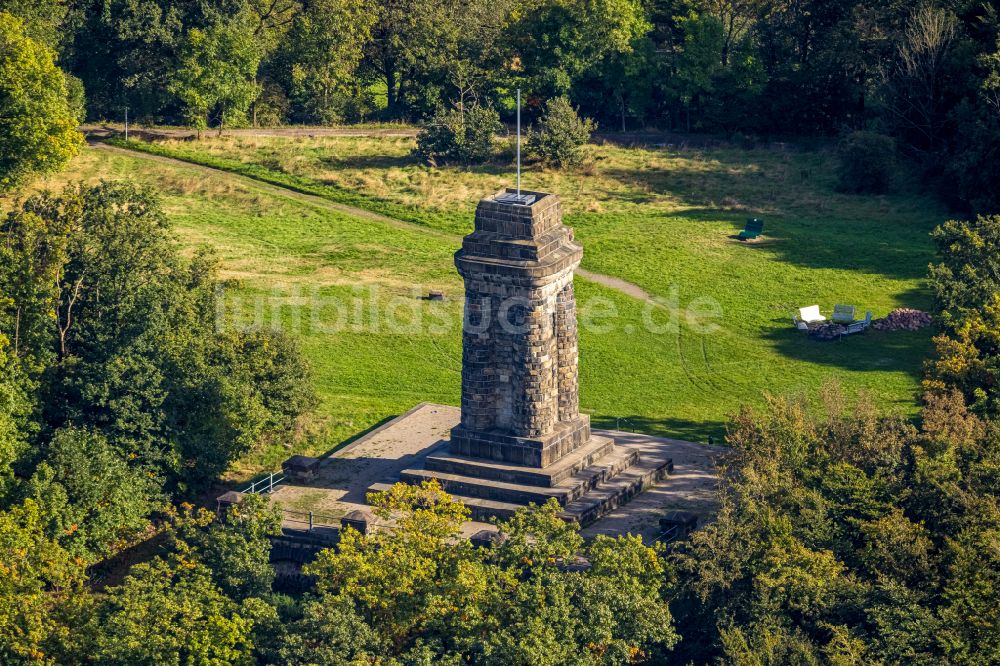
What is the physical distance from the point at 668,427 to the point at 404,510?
2061cm

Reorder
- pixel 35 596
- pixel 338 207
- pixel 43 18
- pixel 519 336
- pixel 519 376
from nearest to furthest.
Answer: pixel 35 596, pixel 519 336, pixel 519 376, pixel 338 207, pixel 43 18

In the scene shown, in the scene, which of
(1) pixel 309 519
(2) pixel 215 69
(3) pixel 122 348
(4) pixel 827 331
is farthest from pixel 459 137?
(1) pixel 309 519

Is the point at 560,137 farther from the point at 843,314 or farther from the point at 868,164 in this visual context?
the point at 843,314

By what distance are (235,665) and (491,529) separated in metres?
13.1

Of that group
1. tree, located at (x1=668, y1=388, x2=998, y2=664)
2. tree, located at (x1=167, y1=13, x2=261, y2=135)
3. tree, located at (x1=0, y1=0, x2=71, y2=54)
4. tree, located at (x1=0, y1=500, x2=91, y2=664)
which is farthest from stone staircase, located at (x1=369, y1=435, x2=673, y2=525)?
tree, located at (x1=0, y1=0, x2=71, y2=54)

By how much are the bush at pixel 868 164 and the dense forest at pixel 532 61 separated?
264 cm

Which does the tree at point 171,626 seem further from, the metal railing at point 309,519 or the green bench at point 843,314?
the green bench at point 843,314

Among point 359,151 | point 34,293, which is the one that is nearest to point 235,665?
point 34,293

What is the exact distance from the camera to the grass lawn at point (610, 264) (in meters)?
82.1

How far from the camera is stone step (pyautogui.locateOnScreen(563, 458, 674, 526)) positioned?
64312 mm

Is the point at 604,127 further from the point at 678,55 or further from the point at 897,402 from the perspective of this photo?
the point at 897,402

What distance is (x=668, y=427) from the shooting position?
7694cm

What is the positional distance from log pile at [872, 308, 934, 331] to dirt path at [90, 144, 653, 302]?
1251cm

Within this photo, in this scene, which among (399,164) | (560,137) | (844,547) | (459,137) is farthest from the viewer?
(399,164)
